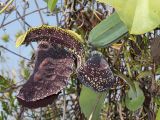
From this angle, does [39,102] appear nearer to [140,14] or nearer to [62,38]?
[62,38]

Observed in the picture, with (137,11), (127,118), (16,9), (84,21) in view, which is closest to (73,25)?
(84,21)

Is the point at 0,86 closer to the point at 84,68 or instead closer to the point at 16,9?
the point at 16,9

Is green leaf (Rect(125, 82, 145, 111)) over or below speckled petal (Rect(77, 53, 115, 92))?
below

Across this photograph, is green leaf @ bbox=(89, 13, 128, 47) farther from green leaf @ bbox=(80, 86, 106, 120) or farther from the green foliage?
the green foliage

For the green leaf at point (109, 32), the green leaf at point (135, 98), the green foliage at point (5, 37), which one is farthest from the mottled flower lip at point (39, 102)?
the green foliage at point (5, 37)

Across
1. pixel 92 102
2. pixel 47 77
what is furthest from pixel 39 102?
pixel 92 102

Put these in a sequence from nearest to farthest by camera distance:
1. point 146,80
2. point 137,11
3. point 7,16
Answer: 1. point 137,11
2. point 146,80
3. point 7,16

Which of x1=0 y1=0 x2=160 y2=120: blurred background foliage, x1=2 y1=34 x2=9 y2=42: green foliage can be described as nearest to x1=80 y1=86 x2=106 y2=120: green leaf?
x1=0 y1=0 x2=160 y2=120: blurred background foliage
